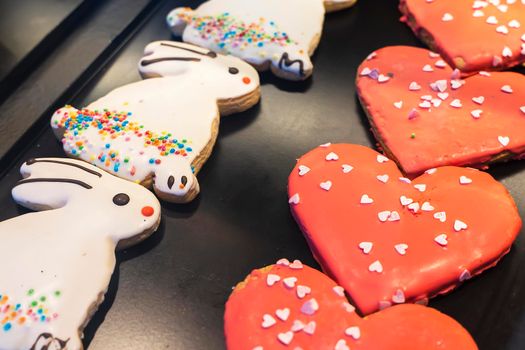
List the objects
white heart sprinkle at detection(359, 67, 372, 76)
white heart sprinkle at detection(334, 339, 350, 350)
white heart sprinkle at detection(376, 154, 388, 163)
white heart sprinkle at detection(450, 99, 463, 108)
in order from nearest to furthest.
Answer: white heart sprinkle at detection(334, 339, 350, 350) < white heart sprinkle at detection(376, 154, 388, 163) < white heart sprinkle at detection(450, 99, 463, 108) < white heart sprinkle at detection(359, 67, 372, 76)

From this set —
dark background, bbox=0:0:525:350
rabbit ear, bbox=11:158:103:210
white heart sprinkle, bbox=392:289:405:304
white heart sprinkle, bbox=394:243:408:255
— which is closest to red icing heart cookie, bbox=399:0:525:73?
dark background, bbox=0:0:525:350

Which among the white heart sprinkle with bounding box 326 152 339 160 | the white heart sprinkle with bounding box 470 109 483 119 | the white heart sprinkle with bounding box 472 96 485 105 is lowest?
the white heart sprinkle with bounding box 326 152 339 160

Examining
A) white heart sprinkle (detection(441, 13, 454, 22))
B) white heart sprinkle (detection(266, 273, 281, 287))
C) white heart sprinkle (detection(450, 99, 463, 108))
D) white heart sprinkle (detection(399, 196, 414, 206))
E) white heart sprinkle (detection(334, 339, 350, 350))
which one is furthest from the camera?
white heart sprinkle (detection(441, 13, 454, 22))

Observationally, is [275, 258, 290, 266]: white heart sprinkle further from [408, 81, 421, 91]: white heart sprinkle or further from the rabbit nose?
[408, 81, 421, 91]: white heart sprinkle

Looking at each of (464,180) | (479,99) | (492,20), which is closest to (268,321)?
(464,180)

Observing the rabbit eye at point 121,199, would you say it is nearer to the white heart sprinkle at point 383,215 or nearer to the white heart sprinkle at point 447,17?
the white heart sprinkle at point 383,215

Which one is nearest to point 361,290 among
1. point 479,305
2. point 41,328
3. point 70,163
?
point 479,305

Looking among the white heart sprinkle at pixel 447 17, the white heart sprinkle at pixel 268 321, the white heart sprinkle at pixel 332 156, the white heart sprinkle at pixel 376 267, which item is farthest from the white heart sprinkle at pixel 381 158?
the white heart sprinkle at pixel 447 17
